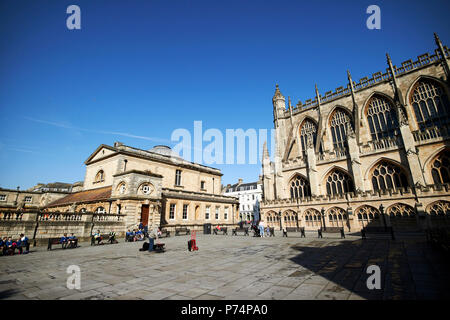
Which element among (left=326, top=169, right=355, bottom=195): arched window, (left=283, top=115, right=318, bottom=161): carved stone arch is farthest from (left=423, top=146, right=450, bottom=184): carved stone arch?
(left=283, top=115, right=318, bottom=161): carved stone arch

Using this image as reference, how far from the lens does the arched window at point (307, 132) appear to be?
3128cm

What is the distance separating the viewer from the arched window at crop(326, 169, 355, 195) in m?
24.2

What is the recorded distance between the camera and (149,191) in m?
21.1

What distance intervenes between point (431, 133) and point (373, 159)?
5315 millimetres

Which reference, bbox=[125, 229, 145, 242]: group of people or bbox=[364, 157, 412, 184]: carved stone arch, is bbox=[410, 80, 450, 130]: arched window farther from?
bbox=[125, 229, 145, 242]: group of people

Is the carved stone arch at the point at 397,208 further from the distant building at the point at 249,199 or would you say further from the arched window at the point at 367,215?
the distant building at the point at 249,199

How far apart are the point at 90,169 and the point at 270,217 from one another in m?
27.6

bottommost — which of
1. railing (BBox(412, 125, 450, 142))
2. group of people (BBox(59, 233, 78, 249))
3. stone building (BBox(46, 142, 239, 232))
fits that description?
group of people (BBox(59, 233, 78, 249))

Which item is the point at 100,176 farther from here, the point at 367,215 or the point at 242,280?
the point at 367,215

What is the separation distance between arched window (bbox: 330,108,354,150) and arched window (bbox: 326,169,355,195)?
4468mm

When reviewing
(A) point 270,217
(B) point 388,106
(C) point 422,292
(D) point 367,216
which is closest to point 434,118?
(B) point 388,106

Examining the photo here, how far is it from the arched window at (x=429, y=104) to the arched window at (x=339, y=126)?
687 centimetres

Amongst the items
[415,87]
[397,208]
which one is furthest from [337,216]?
[415,87]
